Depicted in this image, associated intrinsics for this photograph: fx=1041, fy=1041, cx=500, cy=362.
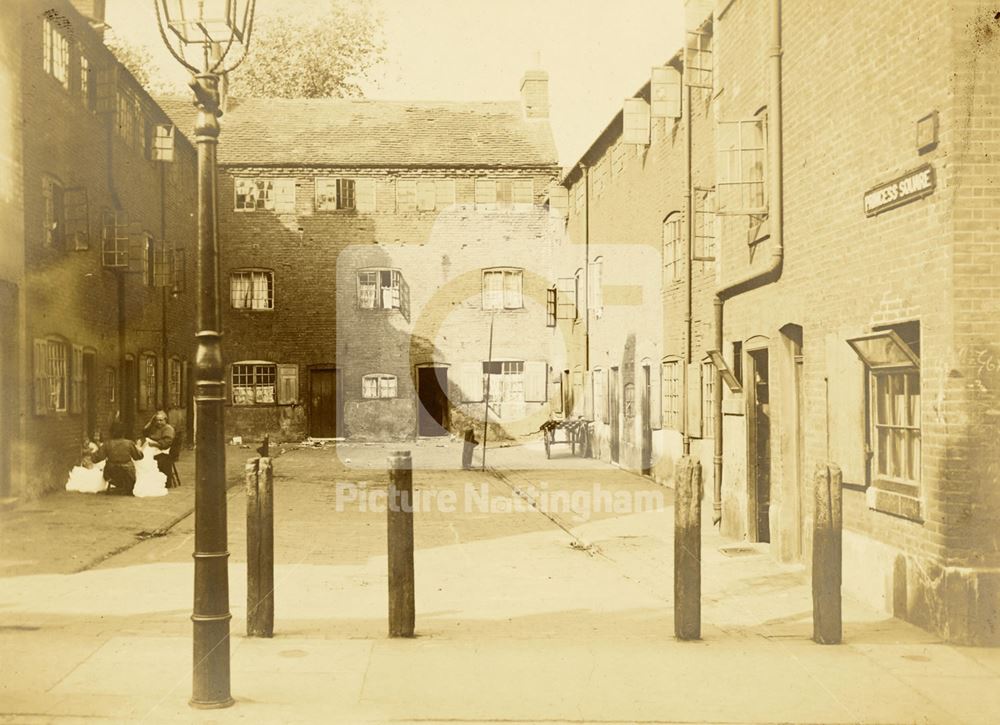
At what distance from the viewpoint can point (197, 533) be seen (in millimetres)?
5609

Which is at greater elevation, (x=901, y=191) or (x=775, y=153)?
(x=775, y=153)

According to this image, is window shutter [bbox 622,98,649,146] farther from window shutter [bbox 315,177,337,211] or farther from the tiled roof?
window shutter [bbox 315,177,337,211]

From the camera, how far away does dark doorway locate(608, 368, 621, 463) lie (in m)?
23.3

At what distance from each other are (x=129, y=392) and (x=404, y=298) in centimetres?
1313

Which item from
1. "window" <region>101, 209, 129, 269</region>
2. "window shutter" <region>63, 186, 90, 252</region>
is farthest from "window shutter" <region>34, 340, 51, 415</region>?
"window" <region>101, 209, 129, 269</region>

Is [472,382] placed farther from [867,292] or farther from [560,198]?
[867,292]

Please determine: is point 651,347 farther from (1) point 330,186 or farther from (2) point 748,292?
(1) point 330,186

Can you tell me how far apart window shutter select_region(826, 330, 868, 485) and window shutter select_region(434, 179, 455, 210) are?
2644 cm

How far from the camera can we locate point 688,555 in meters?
6.91

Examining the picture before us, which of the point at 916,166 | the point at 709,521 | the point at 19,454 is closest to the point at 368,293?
the point at 19,454

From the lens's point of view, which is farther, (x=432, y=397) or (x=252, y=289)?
(x=432, y=397)

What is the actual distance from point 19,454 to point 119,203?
8.15 meters

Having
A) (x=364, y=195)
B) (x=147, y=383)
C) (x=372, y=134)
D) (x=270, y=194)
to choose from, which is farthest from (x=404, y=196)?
(x=147, y=383)

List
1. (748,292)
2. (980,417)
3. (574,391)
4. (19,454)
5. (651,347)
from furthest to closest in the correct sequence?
(574,391), (651,347), (19,454), (748,292), (980,417)
